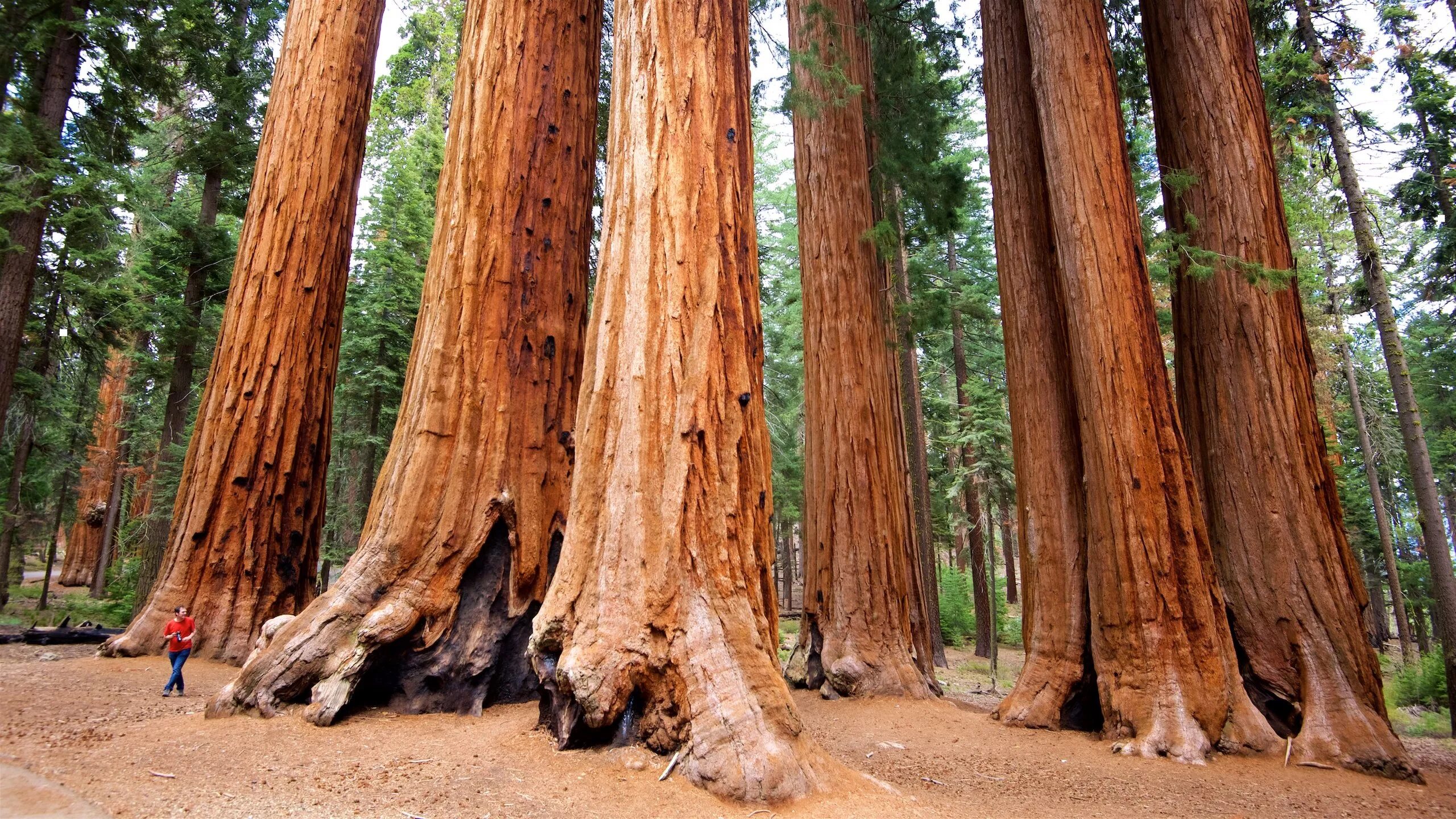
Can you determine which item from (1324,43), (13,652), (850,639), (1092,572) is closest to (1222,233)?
(1092,572)

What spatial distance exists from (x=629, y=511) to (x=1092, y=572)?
4356mm

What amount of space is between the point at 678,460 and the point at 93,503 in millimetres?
26214

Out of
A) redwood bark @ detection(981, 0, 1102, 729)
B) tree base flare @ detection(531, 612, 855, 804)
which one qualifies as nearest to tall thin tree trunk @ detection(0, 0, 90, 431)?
tree base flare @ detection(531, 612, 855, 804)

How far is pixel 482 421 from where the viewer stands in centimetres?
507

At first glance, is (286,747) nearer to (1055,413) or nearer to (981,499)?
(1055,413)

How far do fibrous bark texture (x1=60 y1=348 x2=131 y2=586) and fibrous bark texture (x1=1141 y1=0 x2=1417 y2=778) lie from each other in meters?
26.0

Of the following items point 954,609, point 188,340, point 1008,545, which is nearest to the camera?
point 188,340

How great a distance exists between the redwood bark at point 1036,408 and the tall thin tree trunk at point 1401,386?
5.93m

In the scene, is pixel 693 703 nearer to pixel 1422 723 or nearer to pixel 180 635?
pixel 180 635

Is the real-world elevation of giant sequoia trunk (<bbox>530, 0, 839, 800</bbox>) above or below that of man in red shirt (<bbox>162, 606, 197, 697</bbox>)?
above

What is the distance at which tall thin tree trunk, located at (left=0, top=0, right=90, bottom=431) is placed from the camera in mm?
9555

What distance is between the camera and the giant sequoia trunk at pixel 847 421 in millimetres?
7500

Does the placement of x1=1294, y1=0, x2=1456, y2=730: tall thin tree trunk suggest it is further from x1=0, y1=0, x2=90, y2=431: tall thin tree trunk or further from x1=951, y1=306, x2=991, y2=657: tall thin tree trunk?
x1=0, y1=0, x2=90, y2=431: tall thin tree trunk

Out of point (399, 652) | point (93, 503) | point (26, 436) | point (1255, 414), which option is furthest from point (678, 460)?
point (93, 503)
